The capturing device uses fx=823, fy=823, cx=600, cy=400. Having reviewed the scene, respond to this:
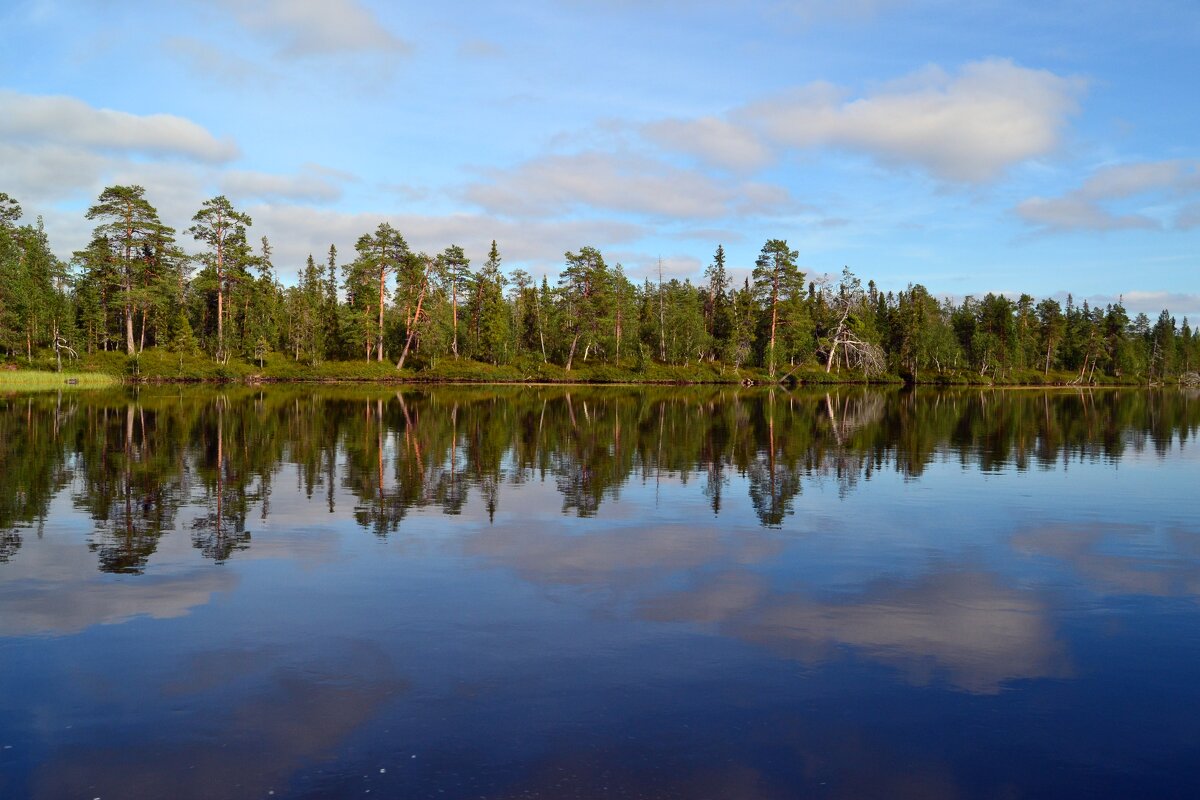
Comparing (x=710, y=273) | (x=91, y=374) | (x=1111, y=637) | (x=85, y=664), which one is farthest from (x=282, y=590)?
(x=710, y=273)

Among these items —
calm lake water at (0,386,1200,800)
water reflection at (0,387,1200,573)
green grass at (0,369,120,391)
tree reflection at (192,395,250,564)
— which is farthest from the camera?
green grass at (0,369,120,391)

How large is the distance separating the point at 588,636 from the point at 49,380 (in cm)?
8307

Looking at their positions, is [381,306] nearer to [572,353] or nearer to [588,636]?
[572,353]

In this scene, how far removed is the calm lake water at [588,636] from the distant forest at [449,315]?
266 feet

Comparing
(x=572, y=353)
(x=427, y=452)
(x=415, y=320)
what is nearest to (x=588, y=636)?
(x=427, y=452)

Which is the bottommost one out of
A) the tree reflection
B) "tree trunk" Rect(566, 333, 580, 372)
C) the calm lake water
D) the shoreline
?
the calm lake water

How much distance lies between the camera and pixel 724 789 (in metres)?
6.79

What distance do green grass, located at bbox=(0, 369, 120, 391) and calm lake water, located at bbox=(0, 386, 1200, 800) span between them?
59522mm

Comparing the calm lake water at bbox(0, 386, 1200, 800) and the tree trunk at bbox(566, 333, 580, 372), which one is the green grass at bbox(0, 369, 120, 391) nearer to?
the tree trunk at bbox(566, 333, 580, 372)

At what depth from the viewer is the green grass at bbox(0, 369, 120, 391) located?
71.1 meters

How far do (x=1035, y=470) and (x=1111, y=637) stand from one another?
18.9 m

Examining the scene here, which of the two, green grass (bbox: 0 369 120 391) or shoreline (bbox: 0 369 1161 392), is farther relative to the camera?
shoreline (bbox: 0 369 1161 392)

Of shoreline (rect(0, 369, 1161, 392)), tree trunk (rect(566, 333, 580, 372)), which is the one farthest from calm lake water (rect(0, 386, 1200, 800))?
tree trunk (rect(566, 333, 580, 372))

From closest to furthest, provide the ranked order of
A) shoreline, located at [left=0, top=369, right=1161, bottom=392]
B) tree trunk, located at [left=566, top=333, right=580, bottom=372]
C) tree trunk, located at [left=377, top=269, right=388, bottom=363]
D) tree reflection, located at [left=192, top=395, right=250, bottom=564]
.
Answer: tree reflection, located at [left=192, top=395, right=250, bottom=564] < shoreline, located at [left=0, top=369, right=1161, bottom=392] < tree trunk, located at [left=377, top=269, right=388, bottom=363] < tree trunk, located at [left=566, top=333, right=580, bottom=372]
